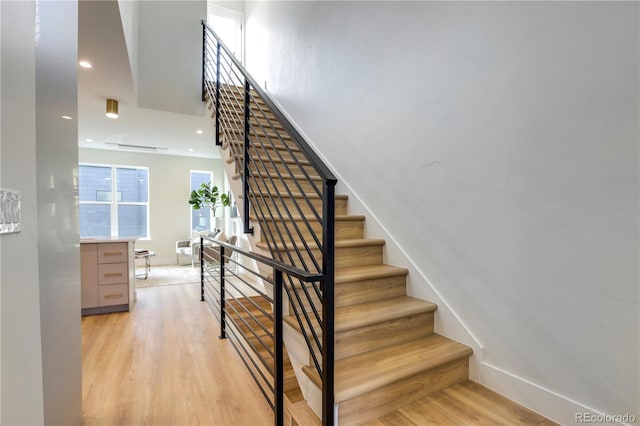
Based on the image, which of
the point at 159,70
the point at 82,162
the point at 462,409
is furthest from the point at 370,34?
the point at 82,162

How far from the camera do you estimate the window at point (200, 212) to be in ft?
23.6

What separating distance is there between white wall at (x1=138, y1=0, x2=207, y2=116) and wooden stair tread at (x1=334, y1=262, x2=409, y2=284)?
3291 millimetres

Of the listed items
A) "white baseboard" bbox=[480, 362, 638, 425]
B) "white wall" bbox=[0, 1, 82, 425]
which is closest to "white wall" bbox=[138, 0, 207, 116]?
"white wall" bbox=[0, 1, 82, 425]

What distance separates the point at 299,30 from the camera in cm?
336

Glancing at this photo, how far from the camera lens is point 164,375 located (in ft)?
6.44

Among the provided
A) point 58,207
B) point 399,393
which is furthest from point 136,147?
point 399,393

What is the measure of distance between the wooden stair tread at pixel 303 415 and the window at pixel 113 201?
6.57 meters

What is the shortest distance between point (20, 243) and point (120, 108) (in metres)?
3.84

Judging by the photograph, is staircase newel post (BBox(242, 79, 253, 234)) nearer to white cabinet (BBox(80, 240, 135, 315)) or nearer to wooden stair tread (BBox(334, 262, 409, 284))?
wooden stair tread (BBox(334, 262, 409, 284))

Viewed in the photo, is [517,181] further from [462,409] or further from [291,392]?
[291,392]

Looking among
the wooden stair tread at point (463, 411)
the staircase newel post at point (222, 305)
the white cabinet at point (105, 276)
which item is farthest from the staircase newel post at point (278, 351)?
the white cabinet at point (105, 276)

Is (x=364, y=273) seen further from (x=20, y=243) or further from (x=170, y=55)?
(x=170, y=55)

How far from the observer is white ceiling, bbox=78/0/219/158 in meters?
Answer: 2.29

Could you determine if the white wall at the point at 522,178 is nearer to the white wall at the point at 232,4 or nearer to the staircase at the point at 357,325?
the staircase at the point at 357,325
